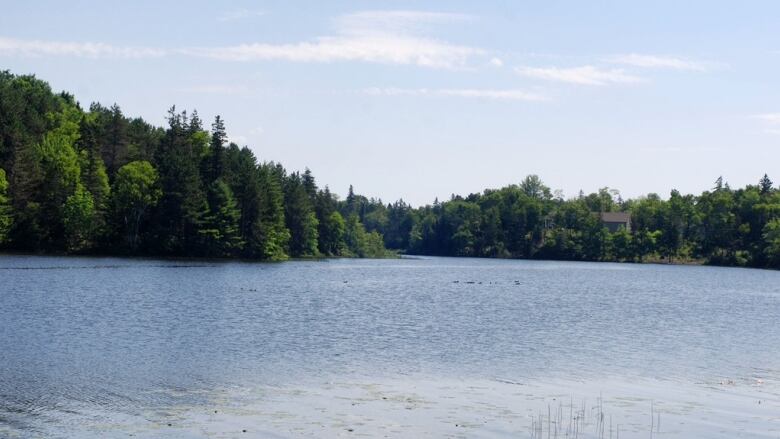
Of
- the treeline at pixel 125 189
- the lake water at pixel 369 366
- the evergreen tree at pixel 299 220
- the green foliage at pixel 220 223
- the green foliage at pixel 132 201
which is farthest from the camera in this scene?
the evergreen tree at pixel 299 220

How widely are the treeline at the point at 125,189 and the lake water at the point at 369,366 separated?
6440cm

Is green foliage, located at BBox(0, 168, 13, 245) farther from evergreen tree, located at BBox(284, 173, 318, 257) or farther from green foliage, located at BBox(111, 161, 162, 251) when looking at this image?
evergreen tree, located at BBox(284, 173, 318, 257)

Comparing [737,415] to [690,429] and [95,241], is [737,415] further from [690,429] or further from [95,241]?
[95,241]

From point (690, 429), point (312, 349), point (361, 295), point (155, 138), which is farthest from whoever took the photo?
point (155, 138)

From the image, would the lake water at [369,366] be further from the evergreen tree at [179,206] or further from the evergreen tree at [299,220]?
the evergreen tree at [299,220]

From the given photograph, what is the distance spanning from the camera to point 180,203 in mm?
149500

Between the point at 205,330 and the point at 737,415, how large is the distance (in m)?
31.0

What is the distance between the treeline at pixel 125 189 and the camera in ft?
456

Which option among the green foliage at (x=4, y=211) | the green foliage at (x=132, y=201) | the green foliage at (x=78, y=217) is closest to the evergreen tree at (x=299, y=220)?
the green foliage at (x=132, y=201)

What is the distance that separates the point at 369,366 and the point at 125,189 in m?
120

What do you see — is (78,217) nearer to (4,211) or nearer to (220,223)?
(4,211)

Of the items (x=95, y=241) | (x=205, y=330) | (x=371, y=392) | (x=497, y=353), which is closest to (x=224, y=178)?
(x=95, y=241)

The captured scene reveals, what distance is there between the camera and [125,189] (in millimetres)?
148875

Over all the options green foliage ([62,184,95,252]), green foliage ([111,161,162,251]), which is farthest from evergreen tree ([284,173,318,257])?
green foliage ([62,184,95,252])
